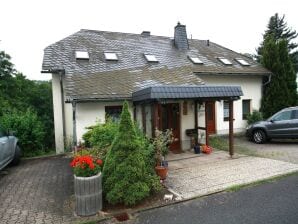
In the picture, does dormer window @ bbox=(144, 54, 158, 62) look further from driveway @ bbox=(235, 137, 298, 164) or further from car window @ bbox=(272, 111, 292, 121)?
car window @ bbox=(272, 111, 292, 121)

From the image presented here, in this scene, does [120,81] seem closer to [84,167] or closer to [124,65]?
[124,65]

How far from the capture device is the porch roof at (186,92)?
874 cm

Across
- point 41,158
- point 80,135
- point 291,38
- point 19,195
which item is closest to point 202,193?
point 19,195

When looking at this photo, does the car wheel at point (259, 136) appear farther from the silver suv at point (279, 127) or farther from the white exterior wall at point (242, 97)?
the white exterior wall at point (242, 97)

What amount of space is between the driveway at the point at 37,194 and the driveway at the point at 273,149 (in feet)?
24.4

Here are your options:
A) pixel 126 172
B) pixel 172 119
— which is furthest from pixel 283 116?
pixel 126 172

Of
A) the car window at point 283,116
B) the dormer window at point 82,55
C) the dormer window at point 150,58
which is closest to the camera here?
the car window at point 283,116

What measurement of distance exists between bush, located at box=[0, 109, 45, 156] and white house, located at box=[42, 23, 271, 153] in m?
1.02

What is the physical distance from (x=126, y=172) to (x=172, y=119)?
6421 millimetres

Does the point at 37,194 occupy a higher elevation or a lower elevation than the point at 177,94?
lower

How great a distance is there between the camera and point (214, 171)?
8250mm

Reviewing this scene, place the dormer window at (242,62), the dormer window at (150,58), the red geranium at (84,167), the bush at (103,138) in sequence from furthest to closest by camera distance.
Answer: the dormer window at (242,62), the dormer window at (150,58), the bush at (103,138), the red geranium at (84,167)

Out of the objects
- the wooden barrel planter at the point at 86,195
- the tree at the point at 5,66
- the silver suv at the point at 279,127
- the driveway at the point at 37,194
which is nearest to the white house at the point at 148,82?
the silver suv at the point at 279,127

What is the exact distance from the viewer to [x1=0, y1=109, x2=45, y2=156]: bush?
1174cm
